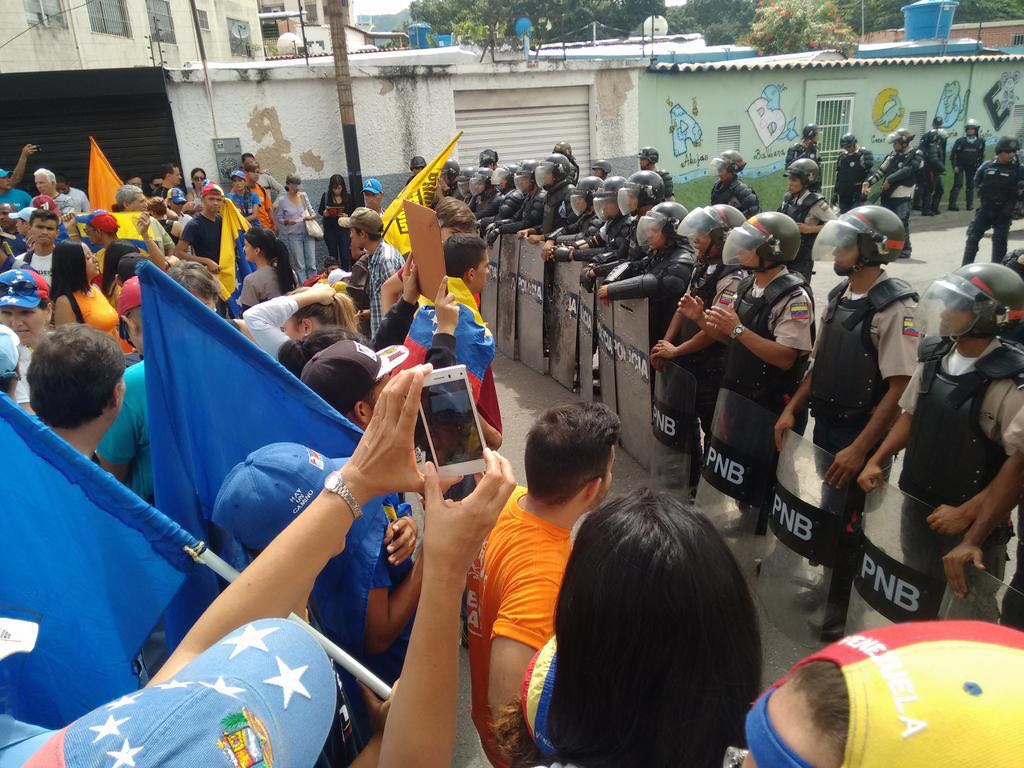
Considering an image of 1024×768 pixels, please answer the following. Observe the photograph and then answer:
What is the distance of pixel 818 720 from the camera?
75 centimetres

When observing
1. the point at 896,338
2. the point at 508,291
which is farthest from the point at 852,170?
the point at 896,338

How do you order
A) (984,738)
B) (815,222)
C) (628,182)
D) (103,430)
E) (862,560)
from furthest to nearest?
(815,222)
(628,182)
(862,560)
(103,430)
(984,738)


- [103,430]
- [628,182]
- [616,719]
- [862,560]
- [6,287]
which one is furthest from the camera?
[628,182]

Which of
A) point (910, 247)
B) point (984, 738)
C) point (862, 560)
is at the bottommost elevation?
point (910, 247)

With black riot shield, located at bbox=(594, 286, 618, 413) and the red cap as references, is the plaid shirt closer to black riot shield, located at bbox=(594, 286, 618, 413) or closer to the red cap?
the red cap

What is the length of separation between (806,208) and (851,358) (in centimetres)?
648

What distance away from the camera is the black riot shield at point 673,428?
457 centimetres

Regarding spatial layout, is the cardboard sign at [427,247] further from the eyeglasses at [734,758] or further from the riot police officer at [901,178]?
the riot police officer at [901,178]

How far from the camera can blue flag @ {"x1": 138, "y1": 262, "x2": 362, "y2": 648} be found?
208 centimetres

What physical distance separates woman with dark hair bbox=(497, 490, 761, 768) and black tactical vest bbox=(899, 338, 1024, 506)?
2.01 metres

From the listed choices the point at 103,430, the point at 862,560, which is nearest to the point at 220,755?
the point at 103,430

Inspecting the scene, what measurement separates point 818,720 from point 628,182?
6.20 metres

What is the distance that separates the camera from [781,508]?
352 cm

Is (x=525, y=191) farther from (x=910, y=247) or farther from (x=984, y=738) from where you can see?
(x=984, y=738)
